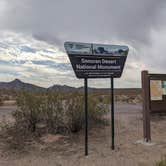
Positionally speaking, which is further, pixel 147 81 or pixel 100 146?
pixel 147 81

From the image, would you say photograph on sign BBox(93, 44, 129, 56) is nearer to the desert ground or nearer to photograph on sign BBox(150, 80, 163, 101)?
photograph on sign BBox(150, 80, 163, 101)

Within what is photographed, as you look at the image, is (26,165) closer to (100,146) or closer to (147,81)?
(100,146)

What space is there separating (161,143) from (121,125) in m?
3.18

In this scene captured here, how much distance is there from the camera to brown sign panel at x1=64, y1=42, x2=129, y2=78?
974 centimetres

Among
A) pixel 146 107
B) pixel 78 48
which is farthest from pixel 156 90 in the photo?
pixel 78 48

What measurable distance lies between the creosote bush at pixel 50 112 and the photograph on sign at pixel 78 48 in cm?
287

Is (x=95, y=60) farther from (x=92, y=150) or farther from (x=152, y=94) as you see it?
(x=152, y=94)

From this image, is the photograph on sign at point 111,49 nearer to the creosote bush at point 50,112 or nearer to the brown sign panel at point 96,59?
the brown sign panel at point 96,59

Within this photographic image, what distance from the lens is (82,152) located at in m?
10.0

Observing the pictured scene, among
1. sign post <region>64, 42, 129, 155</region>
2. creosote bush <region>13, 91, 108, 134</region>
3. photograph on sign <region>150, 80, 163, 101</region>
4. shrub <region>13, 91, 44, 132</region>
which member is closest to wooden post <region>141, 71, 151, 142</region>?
photograph on sign <region>150, 80, 163, 101</region>

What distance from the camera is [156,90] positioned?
12.3m

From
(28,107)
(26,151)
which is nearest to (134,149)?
(26,151)

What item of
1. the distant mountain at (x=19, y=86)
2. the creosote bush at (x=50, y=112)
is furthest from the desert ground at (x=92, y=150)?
the distant mountain at (x=19, y=86)

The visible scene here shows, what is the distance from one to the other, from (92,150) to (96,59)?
2.61 m
